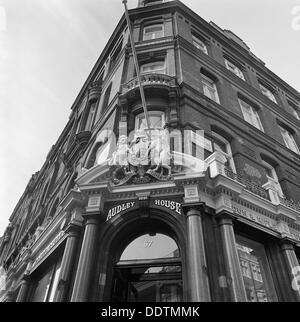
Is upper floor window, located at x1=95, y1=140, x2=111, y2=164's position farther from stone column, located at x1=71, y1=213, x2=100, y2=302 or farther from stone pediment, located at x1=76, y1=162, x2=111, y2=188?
stone column, located at x1=71, y1=213, x2=100, y2=302

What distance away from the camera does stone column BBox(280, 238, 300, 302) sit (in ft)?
31.3

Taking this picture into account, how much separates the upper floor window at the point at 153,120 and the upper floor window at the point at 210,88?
4262 mm

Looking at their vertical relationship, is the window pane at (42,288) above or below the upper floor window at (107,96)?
below

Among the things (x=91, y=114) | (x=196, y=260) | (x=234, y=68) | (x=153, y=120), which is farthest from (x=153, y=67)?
(x=196, y=260)

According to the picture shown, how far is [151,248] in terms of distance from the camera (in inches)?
376

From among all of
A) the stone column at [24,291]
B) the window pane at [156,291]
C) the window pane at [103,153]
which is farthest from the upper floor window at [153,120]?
the stone column at [24,291]

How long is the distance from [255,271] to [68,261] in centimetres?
627

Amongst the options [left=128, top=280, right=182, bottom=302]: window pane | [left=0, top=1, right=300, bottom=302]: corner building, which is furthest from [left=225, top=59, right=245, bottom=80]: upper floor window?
[left=128, top=280, right=182, bottom=302]: window pane

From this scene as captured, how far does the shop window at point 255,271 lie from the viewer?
31.3ft

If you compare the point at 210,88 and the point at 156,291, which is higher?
the point at 210,88

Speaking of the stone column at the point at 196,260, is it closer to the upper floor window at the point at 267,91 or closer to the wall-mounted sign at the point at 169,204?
the wall-mounted sign at the point at 169,204

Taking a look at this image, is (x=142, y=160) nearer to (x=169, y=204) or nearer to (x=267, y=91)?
(x=169, y=204)

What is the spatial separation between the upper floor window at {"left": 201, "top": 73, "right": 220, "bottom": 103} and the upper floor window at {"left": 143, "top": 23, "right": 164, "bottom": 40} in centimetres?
480

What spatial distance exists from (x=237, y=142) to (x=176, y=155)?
18.1 feet
